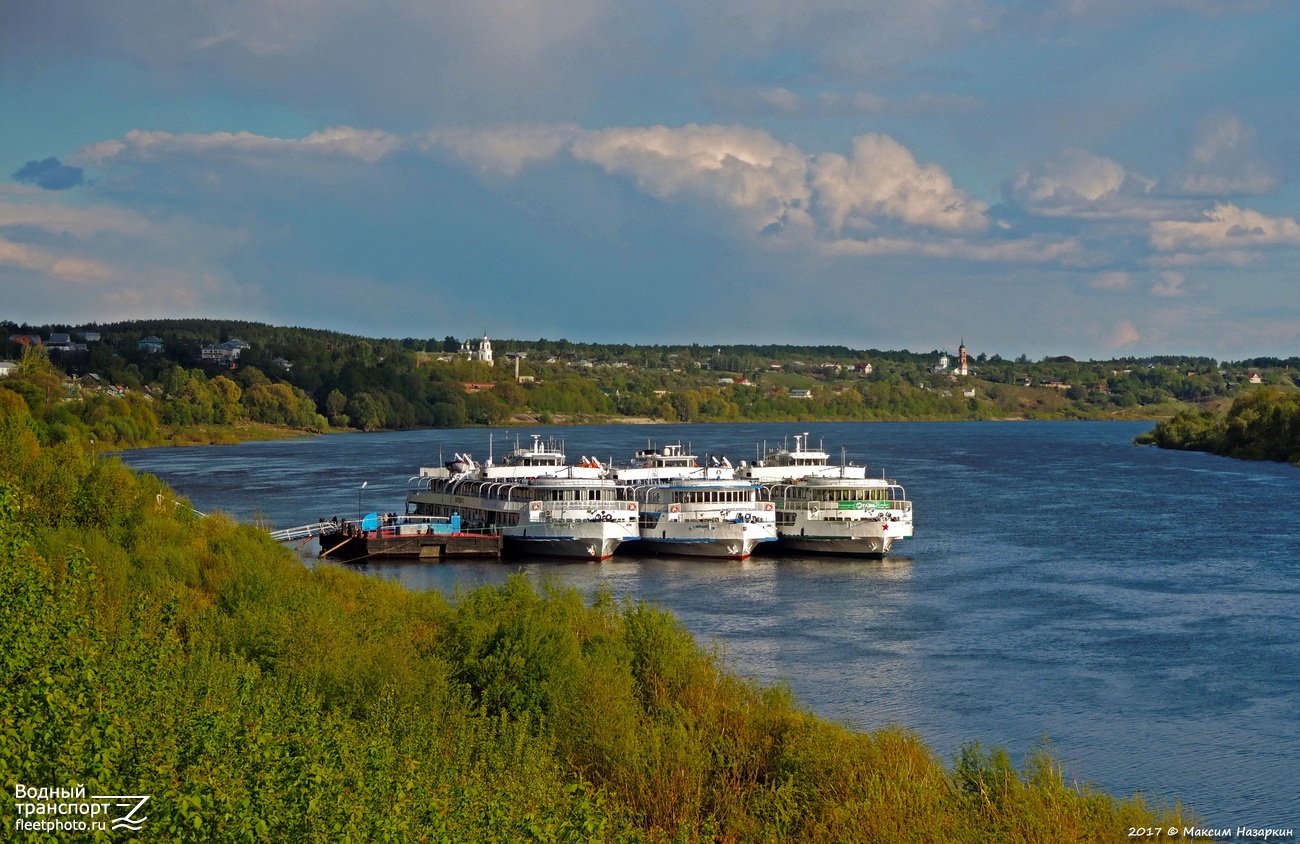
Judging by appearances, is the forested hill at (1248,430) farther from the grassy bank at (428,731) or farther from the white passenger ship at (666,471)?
the grassy bank at (428,731)

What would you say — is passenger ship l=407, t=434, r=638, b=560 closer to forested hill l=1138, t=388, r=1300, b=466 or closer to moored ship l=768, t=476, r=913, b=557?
moored ship l=768, t=476, r=913, b=557

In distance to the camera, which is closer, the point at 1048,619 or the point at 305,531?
the point at 1048,619

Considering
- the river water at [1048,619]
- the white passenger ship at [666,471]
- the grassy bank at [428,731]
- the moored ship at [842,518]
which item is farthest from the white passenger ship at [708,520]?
the grassy bank at [428,731]

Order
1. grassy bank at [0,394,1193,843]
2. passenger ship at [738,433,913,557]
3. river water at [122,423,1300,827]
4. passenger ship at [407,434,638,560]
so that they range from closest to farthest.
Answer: grassy bank at [0,394,1193,843] < river water at [122,423,1300,827] < passenger ship at [407,434,638,560] < passenger ship at [738,433,913,557]

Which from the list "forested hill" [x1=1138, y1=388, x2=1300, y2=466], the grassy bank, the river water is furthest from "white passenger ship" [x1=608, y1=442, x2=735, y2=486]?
"forested hill" [x1=1138, y1=388, x2=1300, y2=466]

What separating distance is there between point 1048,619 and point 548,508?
27021 millimetres

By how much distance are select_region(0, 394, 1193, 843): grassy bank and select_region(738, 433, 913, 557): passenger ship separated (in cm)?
3405

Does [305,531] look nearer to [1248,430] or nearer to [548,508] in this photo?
[548,508]

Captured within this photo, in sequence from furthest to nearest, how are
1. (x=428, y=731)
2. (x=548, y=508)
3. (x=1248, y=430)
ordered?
1. (x=1248, y=430)
2. (x=548, y=508)
3. (x=428, y=731)

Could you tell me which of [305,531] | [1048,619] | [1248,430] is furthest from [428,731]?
[1248,430]

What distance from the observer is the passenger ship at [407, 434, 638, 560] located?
67.4 m

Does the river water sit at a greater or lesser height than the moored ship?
lesser

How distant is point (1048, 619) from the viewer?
165ft

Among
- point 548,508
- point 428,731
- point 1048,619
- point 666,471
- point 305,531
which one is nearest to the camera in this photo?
point 428,731
